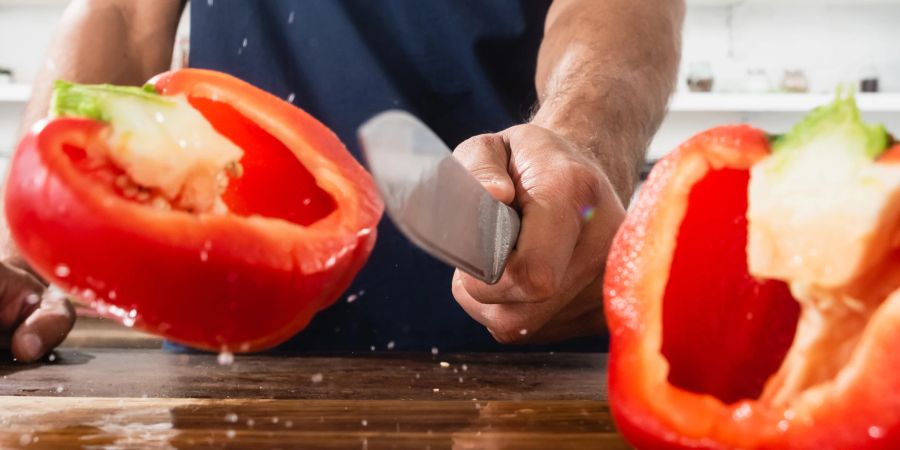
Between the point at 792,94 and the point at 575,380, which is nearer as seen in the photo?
the point at 575,380

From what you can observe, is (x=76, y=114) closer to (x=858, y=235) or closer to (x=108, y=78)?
(x=858, y=235)

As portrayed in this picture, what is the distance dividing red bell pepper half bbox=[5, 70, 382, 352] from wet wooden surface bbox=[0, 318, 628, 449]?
0.17 meters

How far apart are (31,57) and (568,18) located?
2.33 m

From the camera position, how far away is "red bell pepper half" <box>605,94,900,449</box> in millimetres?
357

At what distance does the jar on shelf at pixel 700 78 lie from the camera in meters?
3.12

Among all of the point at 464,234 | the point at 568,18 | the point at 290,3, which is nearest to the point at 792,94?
the point at 568,18

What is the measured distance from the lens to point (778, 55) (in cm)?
319

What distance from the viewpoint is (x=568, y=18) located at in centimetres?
121

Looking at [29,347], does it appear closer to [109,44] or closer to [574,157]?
[109,44]

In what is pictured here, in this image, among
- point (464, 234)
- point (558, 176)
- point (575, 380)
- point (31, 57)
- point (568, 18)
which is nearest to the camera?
point (464, 234)

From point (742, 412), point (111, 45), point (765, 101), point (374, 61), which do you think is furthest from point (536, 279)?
point (765, 101)

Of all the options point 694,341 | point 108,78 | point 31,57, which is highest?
point 694,341

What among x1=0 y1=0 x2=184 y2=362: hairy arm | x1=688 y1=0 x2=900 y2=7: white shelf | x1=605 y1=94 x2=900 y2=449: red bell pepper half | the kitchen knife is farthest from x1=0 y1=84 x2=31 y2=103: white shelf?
x1=605 y1=94 x2=900 y2=449: red bell pepper half

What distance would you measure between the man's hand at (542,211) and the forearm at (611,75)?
157mm
